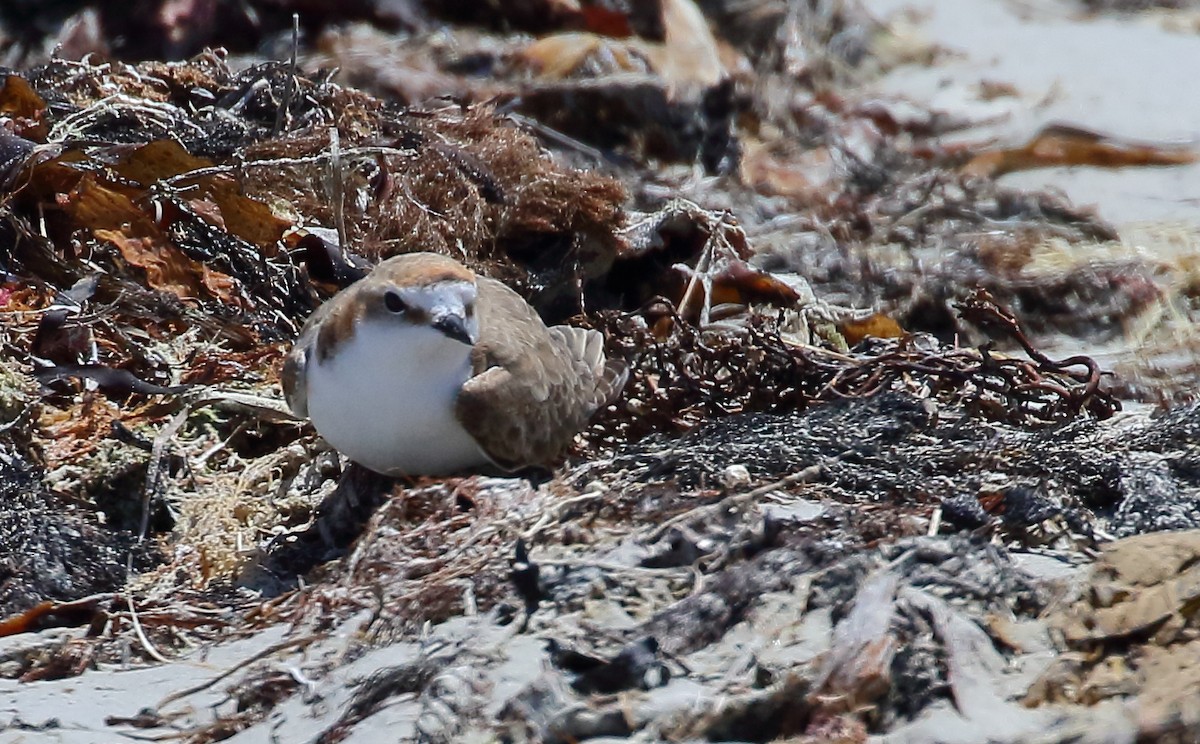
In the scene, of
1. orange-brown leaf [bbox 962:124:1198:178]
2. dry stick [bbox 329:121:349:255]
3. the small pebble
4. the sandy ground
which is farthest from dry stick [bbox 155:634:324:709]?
orange-brown leaf [bbox 962:124:1198:178]

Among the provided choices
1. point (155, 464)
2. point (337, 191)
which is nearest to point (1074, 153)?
point (337, 191)

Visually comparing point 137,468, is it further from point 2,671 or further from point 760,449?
point 760,449

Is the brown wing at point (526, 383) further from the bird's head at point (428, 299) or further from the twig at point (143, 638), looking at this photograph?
the twig at point (143, 638)

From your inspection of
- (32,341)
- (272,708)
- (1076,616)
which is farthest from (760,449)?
(32,341)

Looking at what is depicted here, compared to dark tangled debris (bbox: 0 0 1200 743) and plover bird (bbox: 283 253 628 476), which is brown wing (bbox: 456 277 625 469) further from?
dark tangled debris (bbox: 0 0 1200 743)

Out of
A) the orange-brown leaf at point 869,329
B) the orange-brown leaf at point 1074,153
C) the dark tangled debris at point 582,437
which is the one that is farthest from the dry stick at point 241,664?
the orange-brown leaf at point 1074,153

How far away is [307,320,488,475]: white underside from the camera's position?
4.56m

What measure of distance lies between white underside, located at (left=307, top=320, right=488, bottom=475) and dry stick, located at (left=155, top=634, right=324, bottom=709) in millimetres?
830

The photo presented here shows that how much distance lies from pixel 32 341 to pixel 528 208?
1875 mm

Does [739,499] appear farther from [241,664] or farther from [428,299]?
[241,664]

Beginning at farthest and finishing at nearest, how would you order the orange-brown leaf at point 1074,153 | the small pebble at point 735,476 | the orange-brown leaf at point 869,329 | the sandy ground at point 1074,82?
the orange-brown leaf at point 1074,153, the sandy ground at point 1074,82, the orange-brown leaf at point 869,329, the small pebble at point 735,476

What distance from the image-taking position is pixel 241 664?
3.76 m

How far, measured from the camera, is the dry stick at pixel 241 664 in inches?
146

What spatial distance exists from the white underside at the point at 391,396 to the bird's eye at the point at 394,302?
0.14 feet
